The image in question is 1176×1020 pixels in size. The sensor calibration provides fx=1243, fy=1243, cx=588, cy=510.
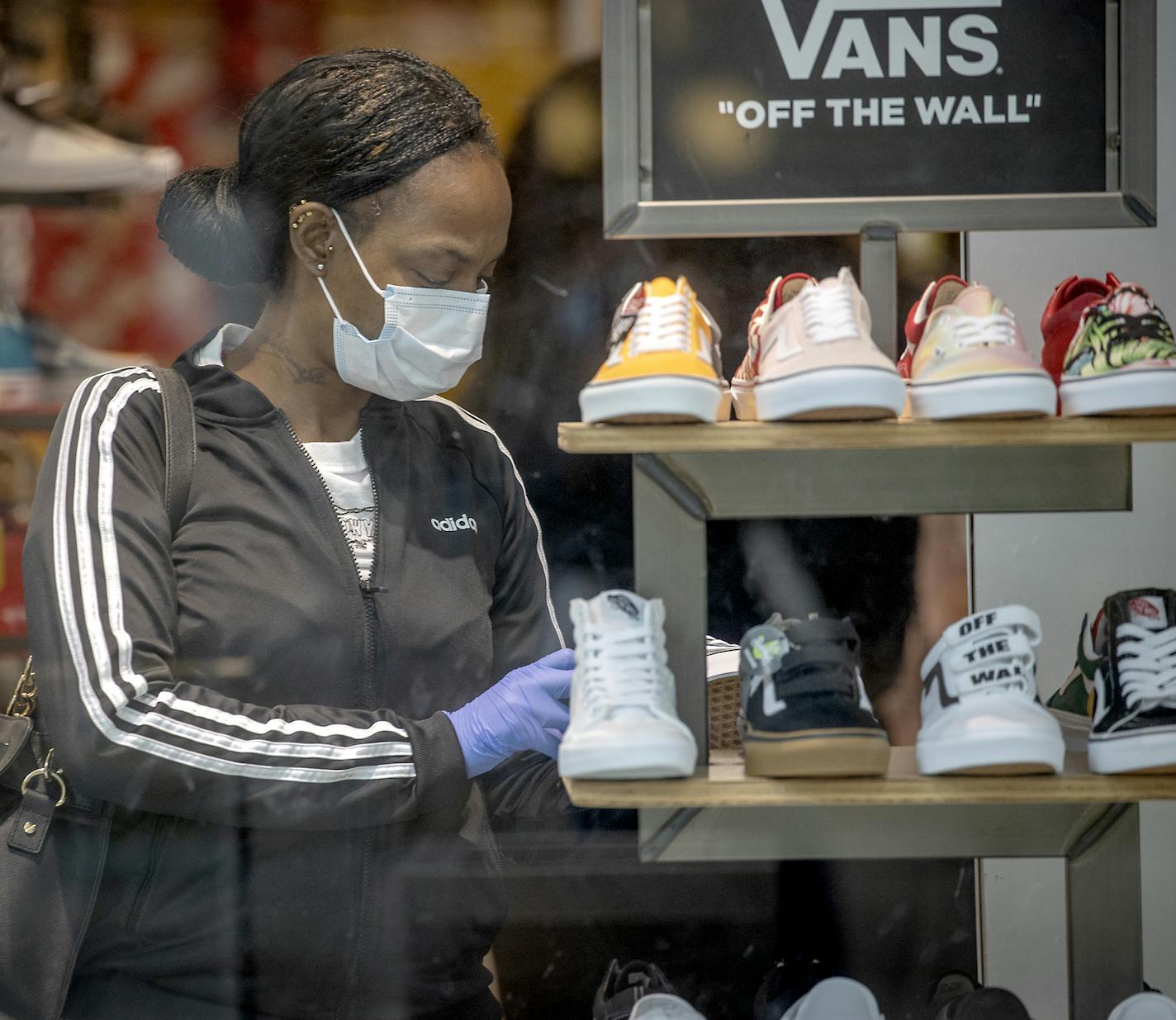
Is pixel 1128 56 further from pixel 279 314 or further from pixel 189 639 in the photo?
pixel 189 639

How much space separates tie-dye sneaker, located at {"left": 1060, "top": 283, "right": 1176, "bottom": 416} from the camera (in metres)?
1.27

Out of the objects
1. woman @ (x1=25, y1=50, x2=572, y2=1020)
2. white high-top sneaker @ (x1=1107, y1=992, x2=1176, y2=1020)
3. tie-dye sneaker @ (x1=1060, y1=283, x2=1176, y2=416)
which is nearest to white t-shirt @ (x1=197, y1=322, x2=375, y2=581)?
woman @ (x1=25, y1=50, x2=572, y2=1020)

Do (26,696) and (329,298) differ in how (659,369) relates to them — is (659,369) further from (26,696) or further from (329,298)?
(26,696)

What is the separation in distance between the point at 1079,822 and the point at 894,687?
568 mm

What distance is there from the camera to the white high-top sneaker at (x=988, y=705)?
1255mm

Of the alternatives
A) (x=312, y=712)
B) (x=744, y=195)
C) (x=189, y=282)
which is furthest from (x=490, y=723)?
(x=189, y=282)

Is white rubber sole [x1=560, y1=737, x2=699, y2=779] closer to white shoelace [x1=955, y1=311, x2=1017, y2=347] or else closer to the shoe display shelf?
the shoe display shelf

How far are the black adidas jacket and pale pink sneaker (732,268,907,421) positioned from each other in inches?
21.1

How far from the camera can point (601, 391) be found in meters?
1.29

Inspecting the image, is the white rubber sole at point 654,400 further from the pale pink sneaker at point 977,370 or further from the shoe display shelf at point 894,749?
the pale pink sneaker at point 977,370

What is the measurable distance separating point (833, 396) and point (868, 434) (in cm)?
6

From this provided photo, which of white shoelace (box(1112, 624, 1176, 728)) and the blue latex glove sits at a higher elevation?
white shoelace (box(1112, 624, 1176, 728))

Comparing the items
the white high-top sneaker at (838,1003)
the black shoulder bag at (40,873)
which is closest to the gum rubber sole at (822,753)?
the white high-top sneaker at (838,1003)

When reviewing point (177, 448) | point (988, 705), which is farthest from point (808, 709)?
point (177, 448)
